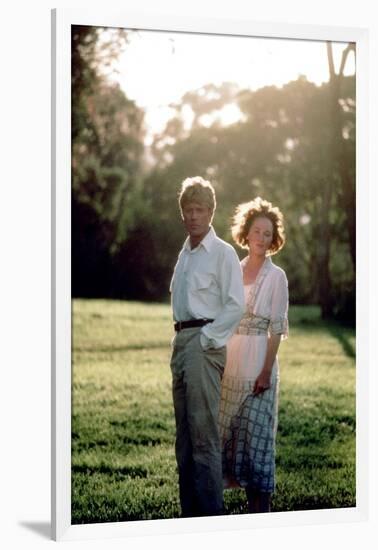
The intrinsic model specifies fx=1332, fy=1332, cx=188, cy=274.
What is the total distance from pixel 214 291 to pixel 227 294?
0.26 ft

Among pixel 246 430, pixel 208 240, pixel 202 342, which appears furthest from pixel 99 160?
pixel 246 430

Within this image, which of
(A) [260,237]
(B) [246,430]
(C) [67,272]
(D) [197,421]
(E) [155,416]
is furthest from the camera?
(E) [155,416]

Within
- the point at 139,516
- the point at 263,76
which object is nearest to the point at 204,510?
the point at 139,516

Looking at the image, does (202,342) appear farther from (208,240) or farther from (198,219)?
(198,219)

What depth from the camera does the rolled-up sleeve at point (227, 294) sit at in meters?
7.87

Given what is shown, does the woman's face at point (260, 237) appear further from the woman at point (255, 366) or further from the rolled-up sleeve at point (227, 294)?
the rolled-up sleeve at point (227, 294)

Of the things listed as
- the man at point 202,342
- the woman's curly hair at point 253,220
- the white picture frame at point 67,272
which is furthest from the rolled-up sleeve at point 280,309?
the white picture frame at point 67,272

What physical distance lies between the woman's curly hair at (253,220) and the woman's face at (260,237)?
2 cm

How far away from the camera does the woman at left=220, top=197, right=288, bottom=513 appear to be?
8.05 m

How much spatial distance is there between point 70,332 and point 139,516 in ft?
3.98

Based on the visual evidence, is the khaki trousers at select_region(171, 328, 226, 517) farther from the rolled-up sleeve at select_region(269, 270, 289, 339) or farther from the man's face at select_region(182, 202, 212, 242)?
the man's face at select_region(182, 202, 212, 242)

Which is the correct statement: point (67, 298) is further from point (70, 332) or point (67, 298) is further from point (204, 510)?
point (204, 510)

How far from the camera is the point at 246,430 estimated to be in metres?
8.09

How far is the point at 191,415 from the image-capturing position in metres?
7.93
